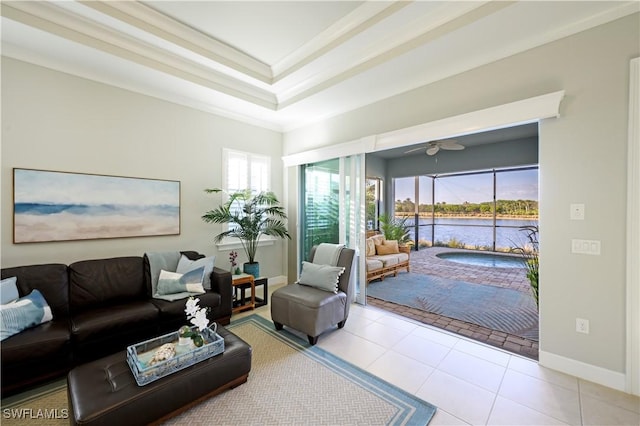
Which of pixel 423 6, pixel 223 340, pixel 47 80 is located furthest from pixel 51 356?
pixel 423 6

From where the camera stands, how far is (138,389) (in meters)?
1.69

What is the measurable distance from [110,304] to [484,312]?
4.76m

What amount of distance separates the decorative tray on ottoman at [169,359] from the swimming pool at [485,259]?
6930 millimetres

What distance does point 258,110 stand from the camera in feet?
14.2

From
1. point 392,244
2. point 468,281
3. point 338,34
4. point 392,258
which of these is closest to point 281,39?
point 338,34

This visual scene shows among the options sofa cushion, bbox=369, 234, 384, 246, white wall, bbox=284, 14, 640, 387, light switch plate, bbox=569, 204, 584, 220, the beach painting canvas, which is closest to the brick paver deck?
white wall, bbox=284, 14, 640, 387

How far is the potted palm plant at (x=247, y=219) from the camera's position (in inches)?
164

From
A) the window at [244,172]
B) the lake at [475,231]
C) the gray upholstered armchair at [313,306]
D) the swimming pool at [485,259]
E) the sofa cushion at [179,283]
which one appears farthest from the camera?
the lake at [475,231]

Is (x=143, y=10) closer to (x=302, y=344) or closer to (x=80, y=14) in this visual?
(x=80, y=14)

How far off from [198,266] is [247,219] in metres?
1.13

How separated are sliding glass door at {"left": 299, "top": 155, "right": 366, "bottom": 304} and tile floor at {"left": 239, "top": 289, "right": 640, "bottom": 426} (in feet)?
3.56

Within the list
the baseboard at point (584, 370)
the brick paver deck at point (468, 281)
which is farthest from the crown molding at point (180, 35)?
the baseboard at point (584, 370)

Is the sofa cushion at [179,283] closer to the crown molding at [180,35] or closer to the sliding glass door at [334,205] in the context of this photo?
the sliding glass door at [334,205]

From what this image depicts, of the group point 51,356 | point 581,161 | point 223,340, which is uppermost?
point 581,161
